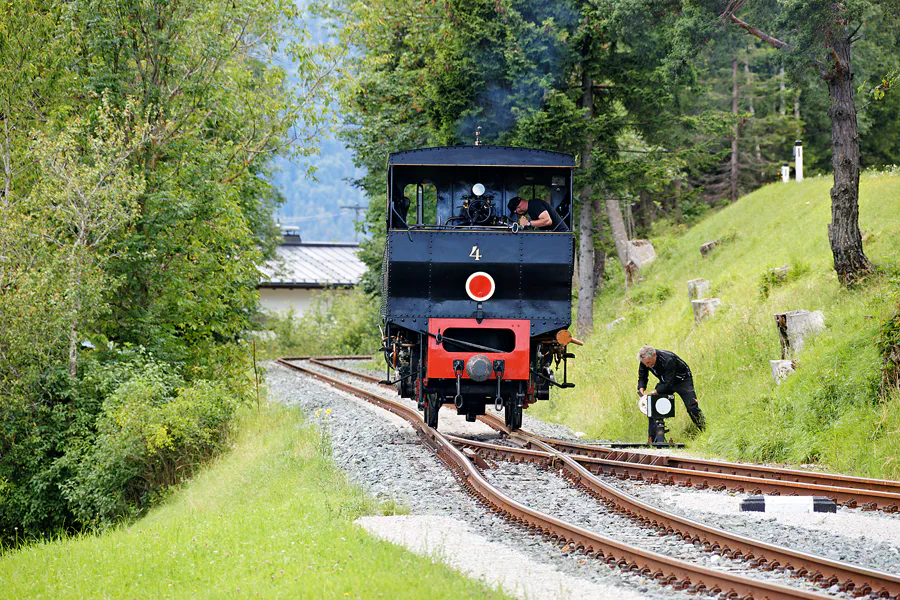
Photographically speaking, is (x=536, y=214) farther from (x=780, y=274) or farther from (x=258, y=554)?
(x=780, y=274)

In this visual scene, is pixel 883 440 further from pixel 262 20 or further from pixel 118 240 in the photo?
pixel 262 20

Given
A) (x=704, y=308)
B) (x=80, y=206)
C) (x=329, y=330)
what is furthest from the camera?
(x=329, y=330)

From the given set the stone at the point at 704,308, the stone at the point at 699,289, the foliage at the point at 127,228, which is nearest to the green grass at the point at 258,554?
the foliage at the point at 127,228

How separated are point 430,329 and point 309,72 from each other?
11633 mm

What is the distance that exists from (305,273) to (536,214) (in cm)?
5040

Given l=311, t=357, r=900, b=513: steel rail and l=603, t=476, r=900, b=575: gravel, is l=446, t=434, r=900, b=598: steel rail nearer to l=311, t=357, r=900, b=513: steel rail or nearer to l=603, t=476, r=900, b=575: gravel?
l=603, t=476, r=900, b=575: gravel

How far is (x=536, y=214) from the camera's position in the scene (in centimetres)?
1321

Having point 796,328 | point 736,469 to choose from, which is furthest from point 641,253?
point 736,469

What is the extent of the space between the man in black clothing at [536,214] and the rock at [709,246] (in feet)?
50.7

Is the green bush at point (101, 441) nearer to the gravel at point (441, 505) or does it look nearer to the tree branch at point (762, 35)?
the gravel at point (441, 505)

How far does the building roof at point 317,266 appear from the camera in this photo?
59031 millimetres

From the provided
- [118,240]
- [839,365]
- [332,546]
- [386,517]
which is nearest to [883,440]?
[839,365]

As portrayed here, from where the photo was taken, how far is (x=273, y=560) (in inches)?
320

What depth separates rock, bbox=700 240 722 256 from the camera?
90.0 feet
